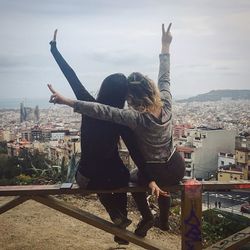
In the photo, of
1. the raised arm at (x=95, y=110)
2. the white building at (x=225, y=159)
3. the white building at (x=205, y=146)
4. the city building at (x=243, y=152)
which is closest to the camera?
the raised arm at (x=95, y=110)

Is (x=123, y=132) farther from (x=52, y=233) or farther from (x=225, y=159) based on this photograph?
(x=225, y=159)

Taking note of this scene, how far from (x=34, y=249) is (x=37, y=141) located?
60.1 ft

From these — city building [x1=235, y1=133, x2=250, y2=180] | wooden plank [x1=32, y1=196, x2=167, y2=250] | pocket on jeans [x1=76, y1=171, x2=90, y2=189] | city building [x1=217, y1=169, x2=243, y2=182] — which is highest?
pocket on jeans [x1=76, y1=171, x2=90, y2=189]

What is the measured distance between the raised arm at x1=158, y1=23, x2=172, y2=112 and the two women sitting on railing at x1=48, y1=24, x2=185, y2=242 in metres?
0.03

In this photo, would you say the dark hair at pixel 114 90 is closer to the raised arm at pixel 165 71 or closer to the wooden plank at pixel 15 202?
the raised arm at pixel 165 71

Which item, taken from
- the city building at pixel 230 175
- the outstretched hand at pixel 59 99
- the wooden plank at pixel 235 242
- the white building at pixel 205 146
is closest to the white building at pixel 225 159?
the white building at pixel 205 146

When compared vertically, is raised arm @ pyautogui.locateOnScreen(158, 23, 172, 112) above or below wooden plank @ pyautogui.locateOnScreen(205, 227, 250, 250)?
above

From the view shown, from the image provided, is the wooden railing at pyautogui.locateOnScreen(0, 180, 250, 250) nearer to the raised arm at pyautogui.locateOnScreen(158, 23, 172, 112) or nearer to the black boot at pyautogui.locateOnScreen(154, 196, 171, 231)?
the black boot at pyautogui.locateOnScreen(154, 196, 171, 231)

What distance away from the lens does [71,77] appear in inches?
73.0

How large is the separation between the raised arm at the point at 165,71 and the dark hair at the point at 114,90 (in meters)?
0.26

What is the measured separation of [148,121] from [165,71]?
354 mm

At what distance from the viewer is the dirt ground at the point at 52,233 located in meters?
3.02

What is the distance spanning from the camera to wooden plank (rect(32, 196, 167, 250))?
2.03 meters

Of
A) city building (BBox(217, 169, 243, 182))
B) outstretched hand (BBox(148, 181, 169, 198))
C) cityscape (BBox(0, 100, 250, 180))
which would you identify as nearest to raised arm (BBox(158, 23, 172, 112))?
outstretched hand (BBox(148, 181, 169, 198))
